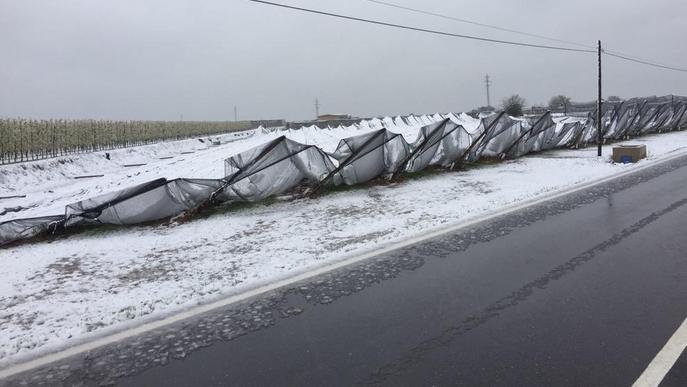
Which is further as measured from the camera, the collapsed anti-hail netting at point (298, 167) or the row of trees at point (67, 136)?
the row of trees at point (67, 136)

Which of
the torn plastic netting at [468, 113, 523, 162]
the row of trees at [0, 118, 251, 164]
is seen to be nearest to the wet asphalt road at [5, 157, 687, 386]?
the torn plastic netting at [468, 113, 523, 162]

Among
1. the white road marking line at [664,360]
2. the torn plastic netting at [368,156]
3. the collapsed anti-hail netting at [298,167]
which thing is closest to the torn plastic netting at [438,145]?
the collapsed anti-hail netting at [298,167]

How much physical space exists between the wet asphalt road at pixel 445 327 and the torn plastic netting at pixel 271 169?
459cm

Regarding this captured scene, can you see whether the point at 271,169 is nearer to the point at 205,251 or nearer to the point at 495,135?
the point at 205,251

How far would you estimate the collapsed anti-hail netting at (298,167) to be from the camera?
824 cm

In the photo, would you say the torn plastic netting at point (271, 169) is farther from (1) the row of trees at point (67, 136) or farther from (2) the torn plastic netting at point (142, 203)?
(1) the row of trees at point (67, 136)

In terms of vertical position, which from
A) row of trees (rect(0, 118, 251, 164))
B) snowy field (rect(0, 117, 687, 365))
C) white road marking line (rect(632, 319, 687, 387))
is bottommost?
white road marking line (rect(632, 319, 687, 387))

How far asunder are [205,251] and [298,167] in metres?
4.28

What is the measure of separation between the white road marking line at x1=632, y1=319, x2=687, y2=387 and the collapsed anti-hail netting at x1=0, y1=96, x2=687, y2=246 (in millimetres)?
7731

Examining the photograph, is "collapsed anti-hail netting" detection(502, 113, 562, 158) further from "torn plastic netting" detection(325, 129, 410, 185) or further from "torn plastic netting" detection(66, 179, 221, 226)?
"torn plastic netting" detection(66, 179, 221, 226)

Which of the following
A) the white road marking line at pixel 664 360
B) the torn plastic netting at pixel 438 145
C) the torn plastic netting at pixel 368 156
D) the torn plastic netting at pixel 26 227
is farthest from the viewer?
the torn plastic netting at pixel 438 145

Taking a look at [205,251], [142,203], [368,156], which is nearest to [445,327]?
[205,251]

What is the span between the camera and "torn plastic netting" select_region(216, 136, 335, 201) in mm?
9734

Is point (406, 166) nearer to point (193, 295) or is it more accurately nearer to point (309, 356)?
point (193, 295)
